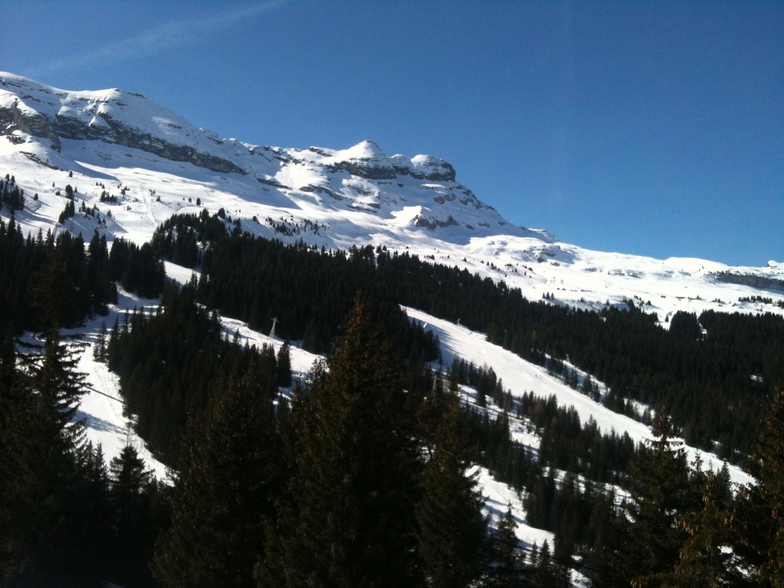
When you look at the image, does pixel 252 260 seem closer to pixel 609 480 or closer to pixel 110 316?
pixel 110 316

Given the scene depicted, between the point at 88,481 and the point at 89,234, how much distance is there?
6156 inches

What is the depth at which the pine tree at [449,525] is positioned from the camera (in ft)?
64.1

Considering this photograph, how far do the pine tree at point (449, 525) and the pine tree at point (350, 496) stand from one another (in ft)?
3.53

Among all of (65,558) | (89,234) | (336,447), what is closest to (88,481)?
(65,558)


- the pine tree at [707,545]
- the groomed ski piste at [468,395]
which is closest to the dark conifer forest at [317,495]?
the pine tree at [707,545]

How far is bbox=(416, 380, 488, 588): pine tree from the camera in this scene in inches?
769

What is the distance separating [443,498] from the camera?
65.3 ft

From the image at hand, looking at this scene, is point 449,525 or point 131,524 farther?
point 131,524

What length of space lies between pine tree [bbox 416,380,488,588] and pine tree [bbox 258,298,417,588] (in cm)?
108

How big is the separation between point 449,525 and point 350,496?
4.82m

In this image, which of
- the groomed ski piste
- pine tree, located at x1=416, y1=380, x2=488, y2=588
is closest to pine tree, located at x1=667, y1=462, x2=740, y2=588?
pine tree, located at x1=416, y1=380, x2=488, y2=588

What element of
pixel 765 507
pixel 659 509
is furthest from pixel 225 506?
pixel 765 507

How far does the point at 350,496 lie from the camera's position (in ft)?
55.3

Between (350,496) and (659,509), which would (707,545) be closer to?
(659,509)
